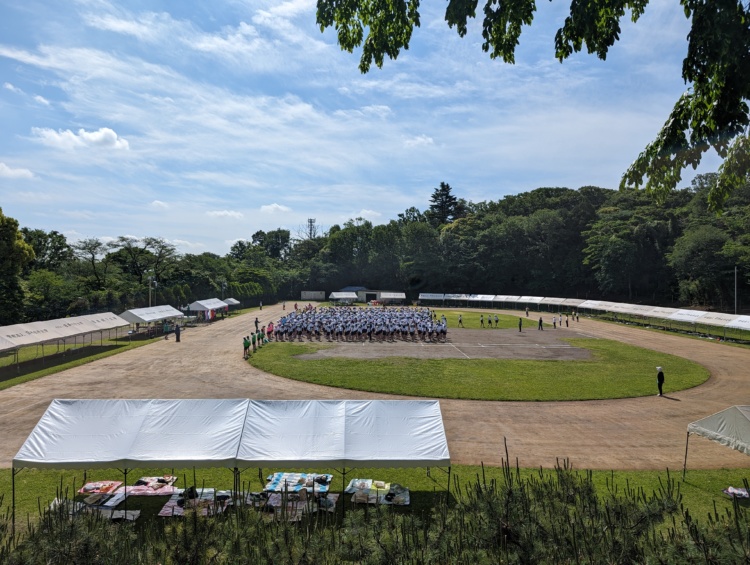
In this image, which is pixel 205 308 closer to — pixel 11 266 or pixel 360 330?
pixel 11 266

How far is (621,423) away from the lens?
1605 centimetres

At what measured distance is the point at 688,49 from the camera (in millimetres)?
6328

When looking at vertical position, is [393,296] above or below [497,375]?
above

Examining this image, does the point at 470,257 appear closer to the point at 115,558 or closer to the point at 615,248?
the point at 615,248

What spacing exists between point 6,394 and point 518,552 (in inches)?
837

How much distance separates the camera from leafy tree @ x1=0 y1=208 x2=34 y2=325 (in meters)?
33.2

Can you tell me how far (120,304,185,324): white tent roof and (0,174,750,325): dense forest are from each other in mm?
4006

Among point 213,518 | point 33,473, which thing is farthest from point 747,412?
point 33,473

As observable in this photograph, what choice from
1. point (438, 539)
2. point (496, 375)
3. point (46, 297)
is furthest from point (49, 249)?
point (438, 539)

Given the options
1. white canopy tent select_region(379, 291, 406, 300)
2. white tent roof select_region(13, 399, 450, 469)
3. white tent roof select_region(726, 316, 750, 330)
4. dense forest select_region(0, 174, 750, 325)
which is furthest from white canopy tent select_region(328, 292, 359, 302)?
white tent roof select_region(13, 399, 450, 469)

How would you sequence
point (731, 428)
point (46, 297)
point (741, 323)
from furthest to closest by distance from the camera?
point (46, 297) → point (741, 323) → point (731, 428)

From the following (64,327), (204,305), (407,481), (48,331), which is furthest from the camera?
(204,305)

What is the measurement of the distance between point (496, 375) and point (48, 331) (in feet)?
79.7

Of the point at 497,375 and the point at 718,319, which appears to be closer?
the point at 497,375
